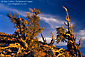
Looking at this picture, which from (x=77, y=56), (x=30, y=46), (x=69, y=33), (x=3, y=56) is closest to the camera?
(x=3, y=56)

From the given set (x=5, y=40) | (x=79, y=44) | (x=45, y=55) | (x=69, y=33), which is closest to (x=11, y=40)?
(x=5, y=40)

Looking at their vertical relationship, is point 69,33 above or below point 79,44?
above

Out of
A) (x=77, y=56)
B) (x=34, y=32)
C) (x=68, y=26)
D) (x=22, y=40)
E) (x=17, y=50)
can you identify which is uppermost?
(x=68, y=26)

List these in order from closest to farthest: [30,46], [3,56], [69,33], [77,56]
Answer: [3,56] → [30,46] → [77,56] → [69,33]

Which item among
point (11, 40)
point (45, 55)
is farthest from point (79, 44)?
point (11, 40)

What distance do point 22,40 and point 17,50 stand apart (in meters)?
0.94

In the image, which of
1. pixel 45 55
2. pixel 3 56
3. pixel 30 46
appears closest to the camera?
pixel 3 56

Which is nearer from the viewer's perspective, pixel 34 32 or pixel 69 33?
pixel 34 32

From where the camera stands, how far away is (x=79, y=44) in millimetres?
12742

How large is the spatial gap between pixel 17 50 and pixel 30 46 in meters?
1.22

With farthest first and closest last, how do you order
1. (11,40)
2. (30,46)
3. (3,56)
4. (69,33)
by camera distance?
(69,33), (11,40), (30,46), (3,56)

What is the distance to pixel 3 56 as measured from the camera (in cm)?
813

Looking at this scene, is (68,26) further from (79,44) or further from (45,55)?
(45,55)

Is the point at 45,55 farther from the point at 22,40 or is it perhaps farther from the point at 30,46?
the point at 22,40
